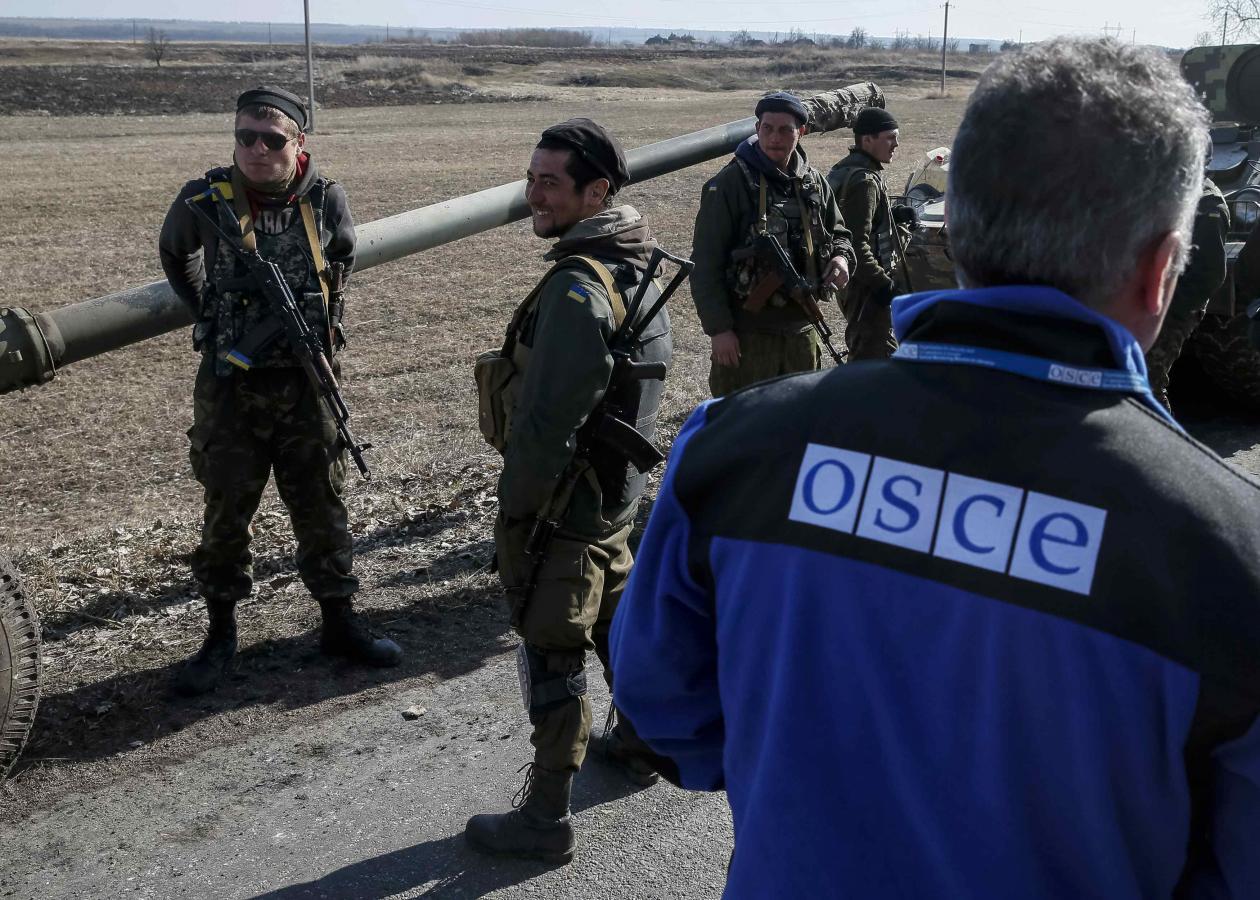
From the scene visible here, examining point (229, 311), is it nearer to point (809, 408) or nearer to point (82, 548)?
point (82, 548)

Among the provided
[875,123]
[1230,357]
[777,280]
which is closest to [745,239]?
[777,280]

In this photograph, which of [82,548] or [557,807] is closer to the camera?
[557,807]

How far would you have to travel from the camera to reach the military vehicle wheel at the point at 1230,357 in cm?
743

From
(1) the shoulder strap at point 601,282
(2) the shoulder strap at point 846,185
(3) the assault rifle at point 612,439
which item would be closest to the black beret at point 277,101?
(1) the shoulder strap at point 601,282

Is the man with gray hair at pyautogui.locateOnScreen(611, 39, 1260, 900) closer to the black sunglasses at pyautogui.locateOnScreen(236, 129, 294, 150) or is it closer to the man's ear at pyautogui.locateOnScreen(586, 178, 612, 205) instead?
the man's ear at pyautogui.locateOnScreen(586, 178, 612, 205)

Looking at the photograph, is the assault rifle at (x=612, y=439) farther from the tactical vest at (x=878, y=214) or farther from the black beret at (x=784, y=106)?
the tactical vest at (x=878, y=214)

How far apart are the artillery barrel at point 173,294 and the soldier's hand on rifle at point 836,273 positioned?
44.4 inches

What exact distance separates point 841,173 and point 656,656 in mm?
5610

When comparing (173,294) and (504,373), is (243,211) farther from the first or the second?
(504,373)

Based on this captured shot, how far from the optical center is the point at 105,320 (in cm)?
441

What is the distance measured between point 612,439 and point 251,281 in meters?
1.47

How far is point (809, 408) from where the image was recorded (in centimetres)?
138

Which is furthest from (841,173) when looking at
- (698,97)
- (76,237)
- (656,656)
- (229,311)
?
(698,97)

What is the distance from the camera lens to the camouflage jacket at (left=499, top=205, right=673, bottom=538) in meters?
3.24
